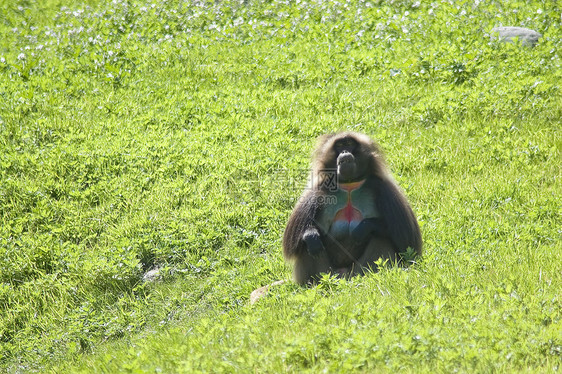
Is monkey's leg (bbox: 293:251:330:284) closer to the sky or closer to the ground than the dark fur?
closer to the ground

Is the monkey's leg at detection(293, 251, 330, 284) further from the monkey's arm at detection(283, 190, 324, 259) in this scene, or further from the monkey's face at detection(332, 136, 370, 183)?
the monkey's face at detection(332, 136, 370, 183)

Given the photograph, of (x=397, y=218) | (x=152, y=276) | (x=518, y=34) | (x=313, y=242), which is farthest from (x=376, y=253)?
(x=518, y=34)

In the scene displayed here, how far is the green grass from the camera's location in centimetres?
430

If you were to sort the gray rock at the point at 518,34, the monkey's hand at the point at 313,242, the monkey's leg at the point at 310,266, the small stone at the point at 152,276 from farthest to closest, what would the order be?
the gray rock at the point at 518,34, the small stone at the point at 152,276, the monkey's leg at the point at 310,266, the monkey's hand at the point at 313,242

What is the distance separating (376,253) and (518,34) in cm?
639

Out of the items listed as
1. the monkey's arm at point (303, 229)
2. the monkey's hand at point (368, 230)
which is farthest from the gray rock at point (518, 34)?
the monkey's arm at point (303, 229)

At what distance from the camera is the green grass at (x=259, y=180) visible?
14.1 feet

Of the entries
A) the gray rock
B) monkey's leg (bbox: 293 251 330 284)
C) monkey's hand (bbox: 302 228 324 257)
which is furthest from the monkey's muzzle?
the gray rock

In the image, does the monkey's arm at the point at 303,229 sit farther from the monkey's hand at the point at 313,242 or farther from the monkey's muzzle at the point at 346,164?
the monkey's muzzle at the point at 346,164

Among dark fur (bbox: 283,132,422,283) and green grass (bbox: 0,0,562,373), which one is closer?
green grass (bbox: 0,0,562,373)

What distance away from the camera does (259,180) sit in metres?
8.26

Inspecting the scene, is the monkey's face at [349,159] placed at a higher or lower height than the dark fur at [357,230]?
higher

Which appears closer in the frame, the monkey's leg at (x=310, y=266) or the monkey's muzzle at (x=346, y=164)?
the monkey's muzzle at (x=346, y=164)

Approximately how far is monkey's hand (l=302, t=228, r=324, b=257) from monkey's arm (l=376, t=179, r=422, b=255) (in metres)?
0.55
